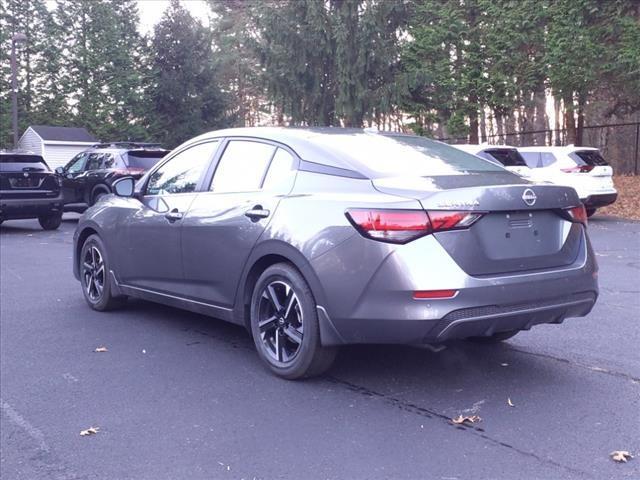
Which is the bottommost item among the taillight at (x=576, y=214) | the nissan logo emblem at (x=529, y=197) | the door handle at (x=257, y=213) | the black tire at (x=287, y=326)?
the black tire at (x=287, y=326)

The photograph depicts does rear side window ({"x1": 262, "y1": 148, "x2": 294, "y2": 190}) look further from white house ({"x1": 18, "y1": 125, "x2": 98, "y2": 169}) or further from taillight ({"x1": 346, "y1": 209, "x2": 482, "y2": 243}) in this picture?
white house ({"x1": 18, "y1": 125, "x2": 98, "y2": 169})

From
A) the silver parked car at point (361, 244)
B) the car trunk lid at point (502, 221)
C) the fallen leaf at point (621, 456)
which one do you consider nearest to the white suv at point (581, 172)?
the silver parked car at point (361, 244)

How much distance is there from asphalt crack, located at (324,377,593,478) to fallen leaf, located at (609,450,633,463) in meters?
0.25

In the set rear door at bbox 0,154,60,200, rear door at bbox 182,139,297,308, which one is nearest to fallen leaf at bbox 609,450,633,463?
rear door at bbox 182,139,297,308

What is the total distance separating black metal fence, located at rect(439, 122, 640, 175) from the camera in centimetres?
2717

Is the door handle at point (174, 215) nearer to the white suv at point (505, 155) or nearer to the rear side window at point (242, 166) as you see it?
the rear side window at point (242, 166)

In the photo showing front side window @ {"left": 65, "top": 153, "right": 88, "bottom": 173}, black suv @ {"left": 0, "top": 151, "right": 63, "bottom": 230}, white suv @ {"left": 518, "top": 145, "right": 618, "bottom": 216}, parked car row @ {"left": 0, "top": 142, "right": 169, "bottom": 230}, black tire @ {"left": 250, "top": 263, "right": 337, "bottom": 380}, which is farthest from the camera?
front side window @ {"left": 65, "top": 153, "right": 88, "bottom": 173}

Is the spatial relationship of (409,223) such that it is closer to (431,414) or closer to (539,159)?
(431,414)

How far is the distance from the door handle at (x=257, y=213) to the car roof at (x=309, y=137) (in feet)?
1.46

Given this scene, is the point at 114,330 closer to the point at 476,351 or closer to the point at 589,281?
the point at 476,351

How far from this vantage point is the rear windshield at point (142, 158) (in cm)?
1709

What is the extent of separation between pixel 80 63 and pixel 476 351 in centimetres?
4435

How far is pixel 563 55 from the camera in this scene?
22375 millimetres

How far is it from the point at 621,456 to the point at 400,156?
2.38 meters
